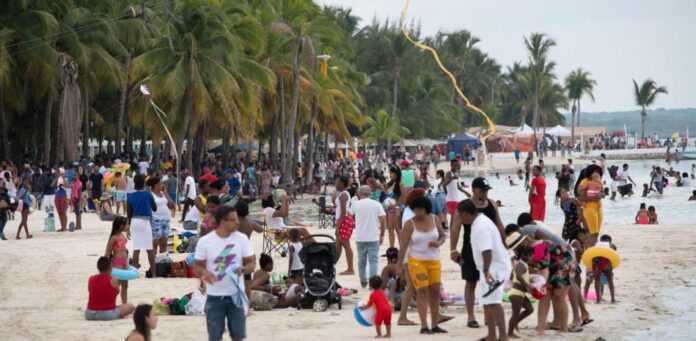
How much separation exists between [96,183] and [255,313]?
60.9 feet

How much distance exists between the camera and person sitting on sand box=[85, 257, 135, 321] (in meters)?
12.7

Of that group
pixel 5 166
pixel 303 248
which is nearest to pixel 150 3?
pixel 5 166

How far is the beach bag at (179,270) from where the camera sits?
55.3ft

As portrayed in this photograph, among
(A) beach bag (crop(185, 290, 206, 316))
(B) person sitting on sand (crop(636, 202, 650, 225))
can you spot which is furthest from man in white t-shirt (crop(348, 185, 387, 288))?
(B) person sitting on sand (crop(636, 202, 650, 225))

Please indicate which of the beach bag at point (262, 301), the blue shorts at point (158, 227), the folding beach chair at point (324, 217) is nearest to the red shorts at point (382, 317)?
the beach bag at point (262, 301)

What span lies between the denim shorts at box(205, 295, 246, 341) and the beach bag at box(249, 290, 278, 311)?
435cm

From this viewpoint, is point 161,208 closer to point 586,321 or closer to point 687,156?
point 586,321

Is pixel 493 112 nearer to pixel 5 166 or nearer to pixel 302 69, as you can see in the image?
pixel 302 69

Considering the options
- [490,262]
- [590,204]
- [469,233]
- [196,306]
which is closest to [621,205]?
[590,204]

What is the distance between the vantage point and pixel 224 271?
928cm

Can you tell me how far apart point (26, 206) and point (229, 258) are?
15469 mm

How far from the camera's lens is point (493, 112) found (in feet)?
340

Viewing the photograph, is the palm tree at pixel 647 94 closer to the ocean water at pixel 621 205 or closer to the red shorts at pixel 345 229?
the ocean water at pixel 621 205

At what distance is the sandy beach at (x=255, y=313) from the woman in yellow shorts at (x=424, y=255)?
31 centimetres
